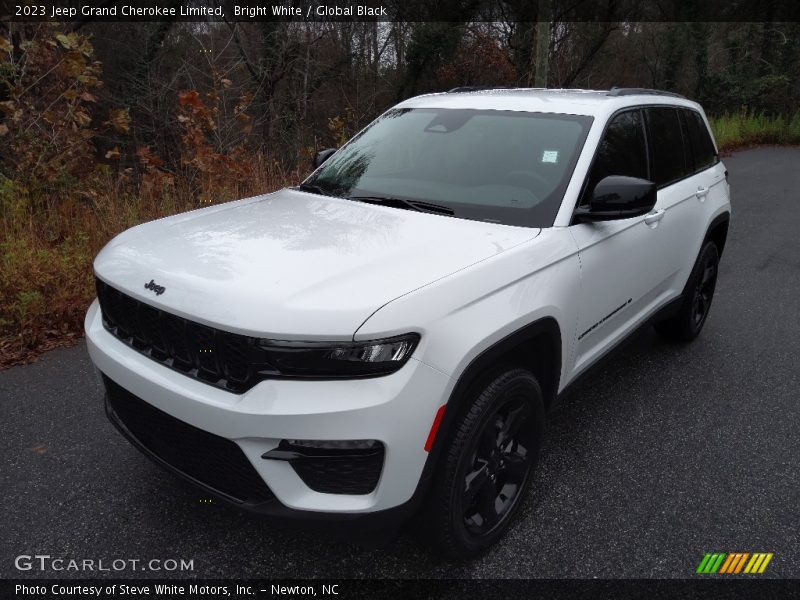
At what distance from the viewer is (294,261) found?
232 centimetres

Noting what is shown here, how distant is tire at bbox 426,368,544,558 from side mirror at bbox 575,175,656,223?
818 mm

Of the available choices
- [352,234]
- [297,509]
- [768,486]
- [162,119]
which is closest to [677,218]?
[768,486]

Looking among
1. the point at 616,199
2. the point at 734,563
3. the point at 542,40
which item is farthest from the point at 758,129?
the point at 734,563

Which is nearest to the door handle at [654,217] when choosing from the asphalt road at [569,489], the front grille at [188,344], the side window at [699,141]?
the asphalt road at [569,489]

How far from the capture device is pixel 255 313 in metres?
2.00

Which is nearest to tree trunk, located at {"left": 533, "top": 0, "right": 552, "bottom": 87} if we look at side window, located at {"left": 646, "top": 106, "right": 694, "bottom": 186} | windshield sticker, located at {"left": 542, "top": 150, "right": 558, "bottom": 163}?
side window, located at {"left": 646, "top": 106, "right": 694, "bottom": 186}

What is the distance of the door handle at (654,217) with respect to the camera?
345 cm

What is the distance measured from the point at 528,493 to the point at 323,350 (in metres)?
1.40

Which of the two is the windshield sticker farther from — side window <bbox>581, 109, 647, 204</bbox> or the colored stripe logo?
the colored stripe logo

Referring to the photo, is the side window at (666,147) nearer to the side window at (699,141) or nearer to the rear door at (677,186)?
the rear door at (677,186)

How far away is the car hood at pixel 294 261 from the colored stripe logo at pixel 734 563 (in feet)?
4.87

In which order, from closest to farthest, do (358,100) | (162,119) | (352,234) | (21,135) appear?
(352,234) < (21,135) < (162,119) < (358,100)

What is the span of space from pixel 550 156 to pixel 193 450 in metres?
2.07

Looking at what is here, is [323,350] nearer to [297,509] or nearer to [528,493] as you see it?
[297,509]
